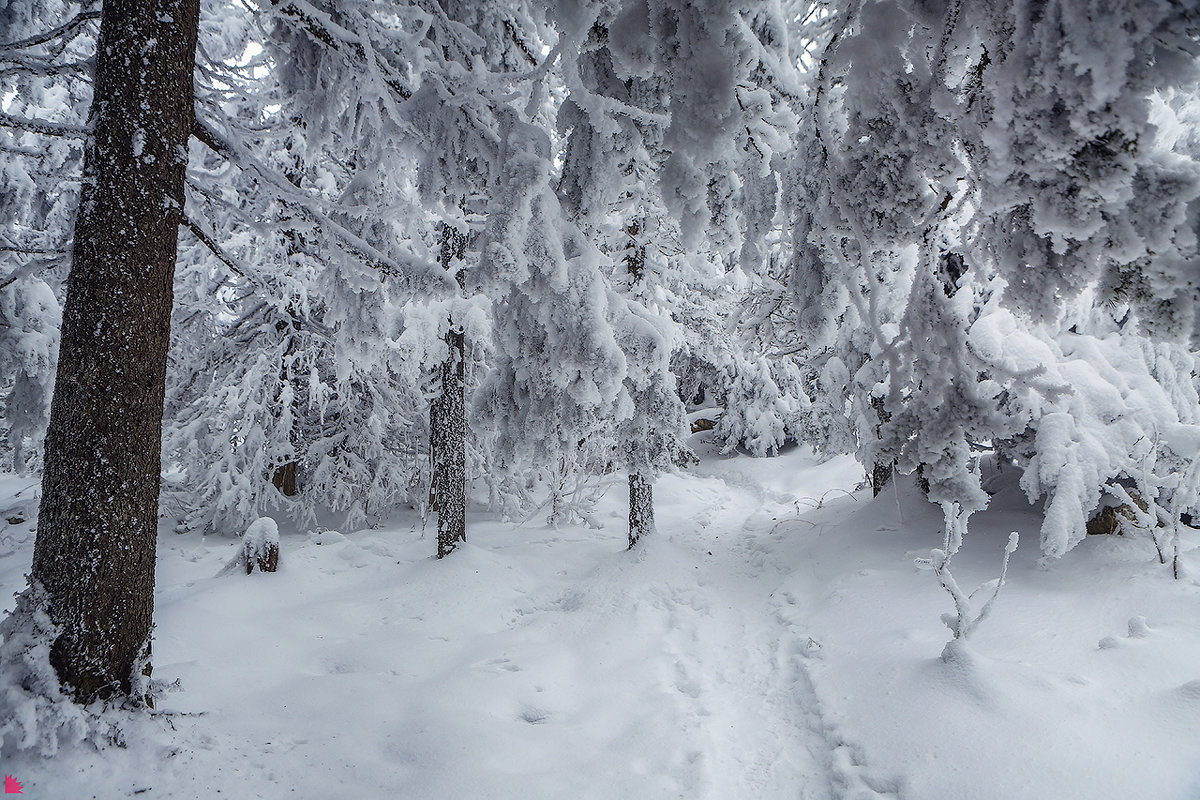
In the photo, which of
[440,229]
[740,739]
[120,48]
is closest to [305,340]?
[440,229]

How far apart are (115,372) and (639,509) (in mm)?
7062

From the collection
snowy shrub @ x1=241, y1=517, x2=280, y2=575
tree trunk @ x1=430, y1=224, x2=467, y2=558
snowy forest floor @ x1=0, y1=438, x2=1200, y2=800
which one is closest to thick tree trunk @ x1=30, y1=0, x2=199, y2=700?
snowy forest floor @ x1=0, y1=438, x2=1200, y2=800

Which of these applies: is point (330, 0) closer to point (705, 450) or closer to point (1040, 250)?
point (1040, 250)

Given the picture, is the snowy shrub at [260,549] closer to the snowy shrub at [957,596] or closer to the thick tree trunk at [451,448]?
the thick tree trunk at [451,448]

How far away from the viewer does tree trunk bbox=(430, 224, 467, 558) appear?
864 centimetres

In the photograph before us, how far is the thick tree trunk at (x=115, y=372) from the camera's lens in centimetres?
352

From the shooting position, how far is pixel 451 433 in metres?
8.74

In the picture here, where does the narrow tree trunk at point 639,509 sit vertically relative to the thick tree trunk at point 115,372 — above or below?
below

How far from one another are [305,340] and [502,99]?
7.80 meters

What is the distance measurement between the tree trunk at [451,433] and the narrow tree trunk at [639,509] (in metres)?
2.67

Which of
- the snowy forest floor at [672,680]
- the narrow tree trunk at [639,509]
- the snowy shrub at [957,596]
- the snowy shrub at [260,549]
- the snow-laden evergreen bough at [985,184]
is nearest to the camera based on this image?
the snow-laden evergreen bough at [985,184]

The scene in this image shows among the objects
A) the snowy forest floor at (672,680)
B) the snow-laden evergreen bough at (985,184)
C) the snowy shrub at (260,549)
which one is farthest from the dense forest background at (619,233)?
the snowy shrub at (260,549)

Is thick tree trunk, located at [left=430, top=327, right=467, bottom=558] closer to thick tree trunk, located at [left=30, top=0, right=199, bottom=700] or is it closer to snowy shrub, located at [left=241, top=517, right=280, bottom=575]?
snowy shrub, located at [left=241, top=517, right=280, bottom=575]

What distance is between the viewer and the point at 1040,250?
1.72 m
